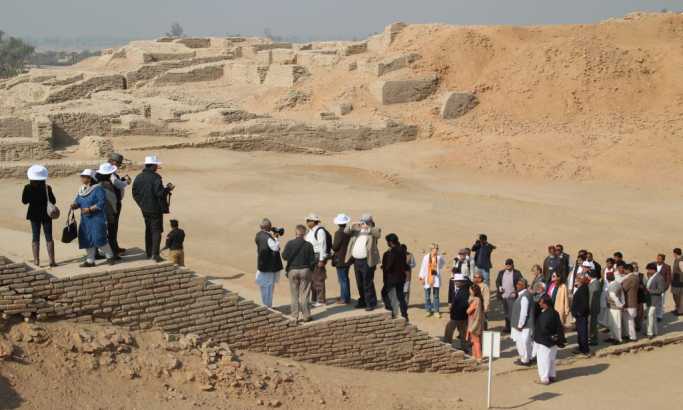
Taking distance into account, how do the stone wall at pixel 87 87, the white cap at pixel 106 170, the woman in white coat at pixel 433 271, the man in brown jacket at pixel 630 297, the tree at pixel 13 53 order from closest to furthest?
1. the white cap at pixel 106 170
2. the man in brown jacket at pixel 630 297
3. the woman in white coat at pixel 433 271
4. the stone wall at pixel 87 87
5. the tree at pixel 13 53

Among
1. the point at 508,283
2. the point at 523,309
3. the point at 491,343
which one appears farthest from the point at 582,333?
the point at 491,343

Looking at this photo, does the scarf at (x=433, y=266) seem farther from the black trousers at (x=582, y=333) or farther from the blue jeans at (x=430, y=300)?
the black trousers at (x=582, y=333)

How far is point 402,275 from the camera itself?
11414 millimetres

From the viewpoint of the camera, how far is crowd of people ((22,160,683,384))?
9453 millimetres

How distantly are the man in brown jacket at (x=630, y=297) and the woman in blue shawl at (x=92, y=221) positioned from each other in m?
6.53

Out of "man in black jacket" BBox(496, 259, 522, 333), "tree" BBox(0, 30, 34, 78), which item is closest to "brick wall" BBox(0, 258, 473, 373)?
"man in black jacket" BBox(496, 259, 522, 333)

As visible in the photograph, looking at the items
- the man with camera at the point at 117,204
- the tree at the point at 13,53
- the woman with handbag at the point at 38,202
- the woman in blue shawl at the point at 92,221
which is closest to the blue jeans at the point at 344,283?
the man with camera at the point at 117,204

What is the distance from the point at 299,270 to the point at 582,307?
3684 mm

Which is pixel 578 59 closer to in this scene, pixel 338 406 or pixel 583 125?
pixel 583 125

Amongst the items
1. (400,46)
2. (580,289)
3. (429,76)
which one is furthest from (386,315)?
(400,46)

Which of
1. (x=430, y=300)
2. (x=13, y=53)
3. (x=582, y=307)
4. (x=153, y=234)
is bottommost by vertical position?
(x=430, y=300)

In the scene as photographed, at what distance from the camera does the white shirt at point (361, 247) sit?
36.7 feet

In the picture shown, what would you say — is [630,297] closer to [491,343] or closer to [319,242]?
[491,343]

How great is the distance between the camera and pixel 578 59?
101 feet
